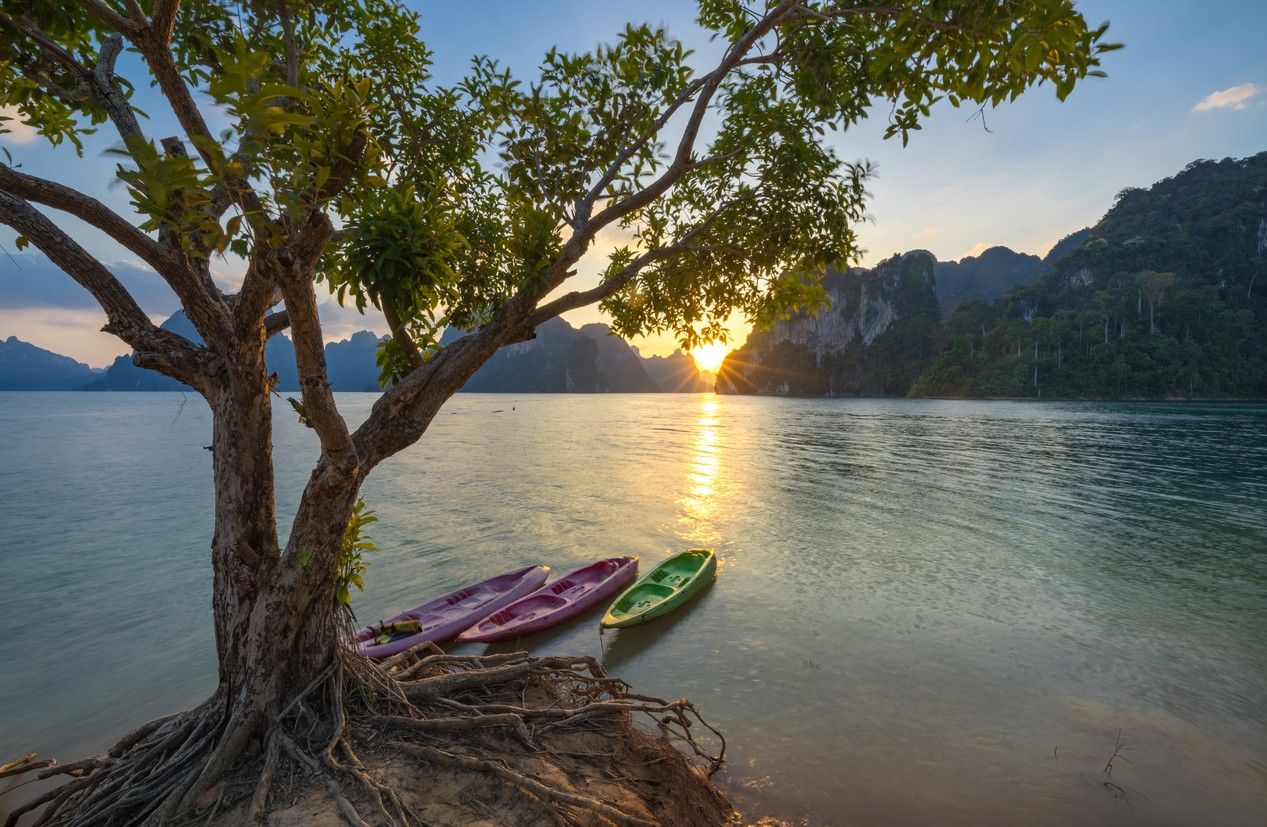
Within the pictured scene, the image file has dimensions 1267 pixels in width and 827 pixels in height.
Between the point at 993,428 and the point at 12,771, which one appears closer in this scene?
the point at 12,771

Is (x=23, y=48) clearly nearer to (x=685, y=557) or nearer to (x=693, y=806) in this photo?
(x=693, y=806)

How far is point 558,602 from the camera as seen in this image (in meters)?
11.9

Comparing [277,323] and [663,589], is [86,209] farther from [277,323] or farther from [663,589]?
[663,589]

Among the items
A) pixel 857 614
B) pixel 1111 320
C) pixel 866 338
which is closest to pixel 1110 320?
pixel 1111 320

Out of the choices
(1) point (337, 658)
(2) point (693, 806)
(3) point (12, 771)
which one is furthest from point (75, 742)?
(2) point (693, 806)

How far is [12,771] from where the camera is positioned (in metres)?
5.02

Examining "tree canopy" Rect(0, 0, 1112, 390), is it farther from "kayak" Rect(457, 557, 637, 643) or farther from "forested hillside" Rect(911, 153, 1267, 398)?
"forested hillside" Rect(911, 153, 1267, 398)

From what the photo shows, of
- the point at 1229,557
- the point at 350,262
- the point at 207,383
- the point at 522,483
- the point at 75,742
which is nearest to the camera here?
the point at 350,262

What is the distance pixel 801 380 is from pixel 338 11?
18434 cm

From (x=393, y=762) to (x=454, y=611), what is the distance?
7387mm

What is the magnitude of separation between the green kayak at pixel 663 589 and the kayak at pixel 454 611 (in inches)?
93.9

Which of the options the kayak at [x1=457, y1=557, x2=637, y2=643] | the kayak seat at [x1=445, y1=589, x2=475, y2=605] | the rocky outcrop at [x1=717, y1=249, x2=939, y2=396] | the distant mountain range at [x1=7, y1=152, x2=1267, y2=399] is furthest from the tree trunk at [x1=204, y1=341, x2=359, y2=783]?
the rocky outcrop at [x1=717, y1=249, x2=939, y2=396]

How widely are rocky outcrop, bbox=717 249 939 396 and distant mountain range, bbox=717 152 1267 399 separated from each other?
0.49 meters

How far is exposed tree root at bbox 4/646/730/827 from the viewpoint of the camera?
4.17 m
